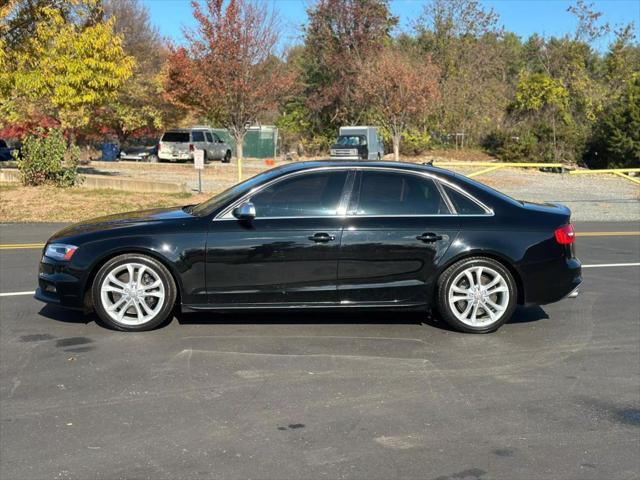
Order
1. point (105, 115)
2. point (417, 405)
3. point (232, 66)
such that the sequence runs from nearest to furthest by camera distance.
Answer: point (417, 405) → point (232, 66) → point (105, 115)

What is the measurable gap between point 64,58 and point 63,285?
13.6m

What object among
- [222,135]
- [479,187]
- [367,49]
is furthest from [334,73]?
[479,187]

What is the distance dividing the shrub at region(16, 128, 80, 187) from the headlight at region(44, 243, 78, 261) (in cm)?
1226

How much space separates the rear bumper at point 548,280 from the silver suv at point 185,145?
97.6ft

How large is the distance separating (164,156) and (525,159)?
18.3 m

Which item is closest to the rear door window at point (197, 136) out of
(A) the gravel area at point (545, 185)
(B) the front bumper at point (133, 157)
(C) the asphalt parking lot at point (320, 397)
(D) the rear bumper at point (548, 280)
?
(A) the gravel area at point (545, 185)

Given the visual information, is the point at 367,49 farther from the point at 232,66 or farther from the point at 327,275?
the point at 327,275

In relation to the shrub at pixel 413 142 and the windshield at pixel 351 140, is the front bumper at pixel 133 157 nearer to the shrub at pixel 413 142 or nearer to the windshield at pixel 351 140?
the windshield at pixel 351 140

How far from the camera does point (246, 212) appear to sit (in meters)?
6.26

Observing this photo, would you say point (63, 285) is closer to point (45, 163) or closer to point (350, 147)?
point (45, 163)

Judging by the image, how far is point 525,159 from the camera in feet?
124

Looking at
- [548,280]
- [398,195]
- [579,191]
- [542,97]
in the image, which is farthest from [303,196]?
[542,97]

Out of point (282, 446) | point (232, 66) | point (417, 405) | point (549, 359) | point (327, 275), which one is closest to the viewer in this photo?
point (282, 446)

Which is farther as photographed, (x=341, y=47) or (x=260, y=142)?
(x=260, y=142)
